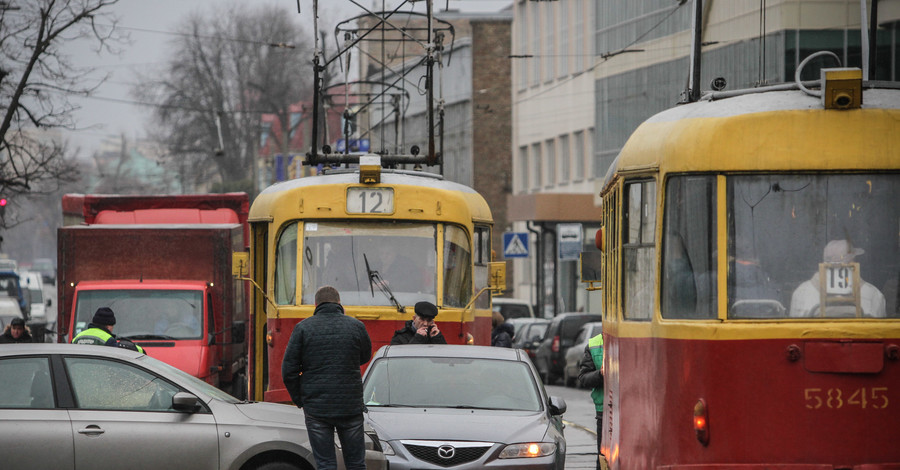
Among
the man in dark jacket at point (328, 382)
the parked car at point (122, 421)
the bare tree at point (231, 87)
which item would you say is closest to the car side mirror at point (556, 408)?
the parked car at point (122, 421)

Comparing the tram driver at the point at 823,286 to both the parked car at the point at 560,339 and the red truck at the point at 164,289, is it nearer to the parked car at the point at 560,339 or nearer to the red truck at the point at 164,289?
the red truck at the point at 164,289

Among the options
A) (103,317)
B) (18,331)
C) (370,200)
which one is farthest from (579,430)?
(18,331)

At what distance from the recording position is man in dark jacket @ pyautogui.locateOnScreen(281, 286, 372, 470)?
10.5 metres

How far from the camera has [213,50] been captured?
83.6m

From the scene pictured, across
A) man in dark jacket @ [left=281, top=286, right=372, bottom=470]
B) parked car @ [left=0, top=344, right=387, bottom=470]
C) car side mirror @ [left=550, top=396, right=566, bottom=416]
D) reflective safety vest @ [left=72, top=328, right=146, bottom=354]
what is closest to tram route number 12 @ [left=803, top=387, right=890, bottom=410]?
man in dark jacket @ [left=281, top=286, right=372, bottom=470]

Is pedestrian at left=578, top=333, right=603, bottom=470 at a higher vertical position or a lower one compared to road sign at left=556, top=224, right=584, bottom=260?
lower

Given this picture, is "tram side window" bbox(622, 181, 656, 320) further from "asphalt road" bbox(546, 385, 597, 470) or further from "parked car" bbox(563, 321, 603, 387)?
"parked car" bbox(563, 321, 603, 387)

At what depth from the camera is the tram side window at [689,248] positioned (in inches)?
335

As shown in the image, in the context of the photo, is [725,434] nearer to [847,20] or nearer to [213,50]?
[847,20]

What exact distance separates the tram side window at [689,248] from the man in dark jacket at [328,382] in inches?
106

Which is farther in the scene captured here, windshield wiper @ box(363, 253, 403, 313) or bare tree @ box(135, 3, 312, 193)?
bare tree @ box(135, 3, 312, 193)

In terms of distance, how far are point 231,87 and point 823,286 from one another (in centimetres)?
7733

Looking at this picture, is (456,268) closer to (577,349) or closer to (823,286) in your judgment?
(823,286)

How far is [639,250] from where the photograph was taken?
30.3ft
